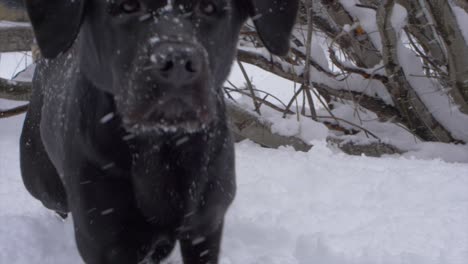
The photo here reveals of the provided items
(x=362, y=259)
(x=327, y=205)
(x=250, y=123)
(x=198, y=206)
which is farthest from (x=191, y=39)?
(x=250, y=123)

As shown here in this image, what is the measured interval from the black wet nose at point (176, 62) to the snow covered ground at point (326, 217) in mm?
1430

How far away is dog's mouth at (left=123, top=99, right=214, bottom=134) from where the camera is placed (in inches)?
73.2

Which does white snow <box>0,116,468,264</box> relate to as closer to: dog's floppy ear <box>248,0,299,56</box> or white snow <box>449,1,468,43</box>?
dog's floppy ear <box>248,0,299,56</box>

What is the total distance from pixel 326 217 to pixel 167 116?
5.75 feet

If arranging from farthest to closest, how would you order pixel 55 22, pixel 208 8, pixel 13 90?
pixel 13 90
pixel 55 22
pixel 208 8

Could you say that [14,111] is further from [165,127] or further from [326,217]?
[165,127]

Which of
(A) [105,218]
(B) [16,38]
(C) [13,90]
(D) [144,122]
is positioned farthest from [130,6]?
(B) [16,38]

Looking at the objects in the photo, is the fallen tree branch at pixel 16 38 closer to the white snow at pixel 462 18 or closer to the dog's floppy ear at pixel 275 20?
the white snow at pixel 462 18

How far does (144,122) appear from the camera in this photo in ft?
6.30

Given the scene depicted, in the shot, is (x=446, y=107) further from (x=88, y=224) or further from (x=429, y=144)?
(x=88, y=224)

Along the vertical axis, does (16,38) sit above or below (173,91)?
below

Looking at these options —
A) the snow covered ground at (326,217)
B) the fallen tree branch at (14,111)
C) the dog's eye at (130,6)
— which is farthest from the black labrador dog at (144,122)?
the fallen tree branch at (14,111)

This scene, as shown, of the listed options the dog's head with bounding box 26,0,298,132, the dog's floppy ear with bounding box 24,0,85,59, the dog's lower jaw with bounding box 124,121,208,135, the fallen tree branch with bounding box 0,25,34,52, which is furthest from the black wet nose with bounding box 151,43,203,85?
the fallen tree branch with bounding box 0,25,34,52

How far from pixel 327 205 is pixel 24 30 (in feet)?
12.3
